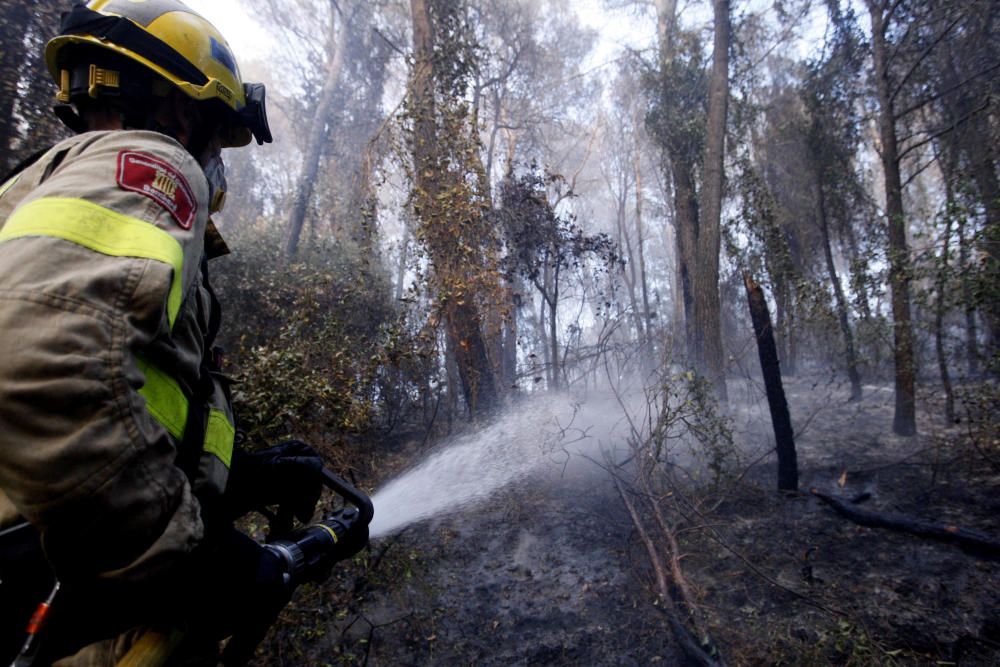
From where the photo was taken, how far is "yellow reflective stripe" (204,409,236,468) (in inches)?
58.6

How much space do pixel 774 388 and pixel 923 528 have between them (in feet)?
6.49

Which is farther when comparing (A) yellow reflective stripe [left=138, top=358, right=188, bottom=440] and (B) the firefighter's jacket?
(A) yellow reflective stripe [left=138, top=358, right=188, bottom=440]

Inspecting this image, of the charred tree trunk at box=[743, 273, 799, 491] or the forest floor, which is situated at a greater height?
the charred tree trunk at box=[743, 273, 799, 491]

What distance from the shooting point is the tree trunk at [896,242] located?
858cm

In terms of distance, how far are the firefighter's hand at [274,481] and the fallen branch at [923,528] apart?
6198mm

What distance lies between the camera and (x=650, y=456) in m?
6.23

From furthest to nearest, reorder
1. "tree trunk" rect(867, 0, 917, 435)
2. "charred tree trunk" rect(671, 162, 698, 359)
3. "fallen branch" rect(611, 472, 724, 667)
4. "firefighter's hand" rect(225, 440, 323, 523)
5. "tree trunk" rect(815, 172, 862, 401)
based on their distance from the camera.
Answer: "charred tree trunk" rect(671, 162, 698, 359) < "tree trunk" rect(815, 172, 862, 401) < "tree trunk" rect(867, 0, 917, 435) < "fallen branch" rect(611, 472, 724, 667) < "firefighter's hand" rect(225, 440, 323, 523)

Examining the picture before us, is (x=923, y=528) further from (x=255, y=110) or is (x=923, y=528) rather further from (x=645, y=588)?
(x=255, y=110)

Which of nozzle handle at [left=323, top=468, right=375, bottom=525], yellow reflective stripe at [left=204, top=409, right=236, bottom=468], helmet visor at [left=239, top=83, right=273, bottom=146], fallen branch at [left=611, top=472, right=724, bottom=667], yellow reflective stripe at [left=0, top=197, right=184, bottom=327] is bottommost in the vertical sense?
fallen branch at [left=611, top=472, right=724, bottom=667]

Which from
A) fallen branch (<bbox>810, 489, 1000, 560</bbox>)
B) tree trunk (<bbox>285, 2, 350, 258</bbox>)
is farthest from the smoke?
tree trunk (<bbox>285, 2, 350, 258</bbox>)

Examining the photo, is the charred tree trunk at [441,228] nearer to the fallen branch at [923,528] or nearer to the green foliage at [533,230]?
the green foliage at [533,230]

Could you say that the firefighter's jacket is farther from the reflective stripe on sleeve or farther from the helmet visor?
the helmet visor

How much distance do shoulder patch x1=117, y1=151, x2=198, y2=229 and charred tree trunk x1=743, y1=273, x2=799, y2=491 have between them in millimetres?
6291

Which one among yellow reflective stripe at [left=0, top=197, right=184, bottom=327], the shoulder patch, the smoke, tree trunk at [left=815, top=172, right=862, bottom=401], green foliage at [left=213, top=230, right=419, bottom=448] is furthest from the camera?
tree trunk at [left=815, top=172, right=862, bottom=401]
